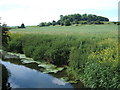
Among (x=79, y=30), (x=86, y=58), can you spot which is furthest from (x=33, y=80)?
(x=79, y=30)

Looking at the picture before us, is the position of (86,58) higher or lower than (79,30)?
lower

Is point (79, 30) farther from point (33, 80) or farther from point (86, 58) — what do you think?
point (86, 58)

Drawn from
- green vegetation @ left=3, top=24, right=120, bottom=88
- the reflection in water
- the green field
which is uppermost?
the green field

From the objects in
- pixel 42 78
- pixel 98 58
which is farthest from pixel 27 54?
pixel 98 58

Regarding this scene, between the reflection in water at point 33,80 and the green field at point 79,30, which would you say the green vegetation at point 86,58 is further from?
the green field at point 79,30

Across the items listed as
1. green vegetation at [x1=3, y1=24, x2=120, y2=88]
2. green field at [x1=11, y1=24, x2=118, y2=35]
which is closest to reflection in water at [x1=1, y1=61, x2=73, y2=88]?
green vegetation at [x1=3, y1=24, x2=120, y2=88]

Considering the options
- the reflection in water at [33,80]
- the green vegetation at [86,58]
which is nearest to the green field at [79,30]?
the green vegetation at [86,58]

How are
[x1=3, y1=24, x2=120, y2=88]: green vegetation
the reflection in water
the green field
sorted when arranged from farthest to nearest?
the green field, the reflection in water, [x1=3, y1=24, x2=120, y2=88]: green vegetation

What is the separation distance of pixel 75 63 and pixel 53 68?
102 inches

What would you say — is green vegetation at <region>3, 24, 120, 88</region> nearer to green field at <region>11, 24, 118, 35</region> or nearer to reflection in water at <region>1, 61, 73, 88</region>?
reflection in water at <region>1, 61, 73, 88</region>

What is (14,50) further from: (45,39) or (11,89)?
(11,89)

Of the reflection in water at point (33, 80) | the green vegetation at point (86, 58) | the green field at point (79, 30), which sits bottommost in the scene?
the reflection in water at point (33, 80)

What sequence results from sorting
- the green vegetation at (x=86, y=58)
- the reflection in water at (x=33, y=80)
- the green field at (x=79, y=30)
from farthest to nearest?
1. the green field at (x=79, y=30)
2. the reflection in water at (x=33, y=80)
3. the green vegetation at (x=86, y=58)

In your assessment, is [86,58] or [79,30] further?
[79,30]
